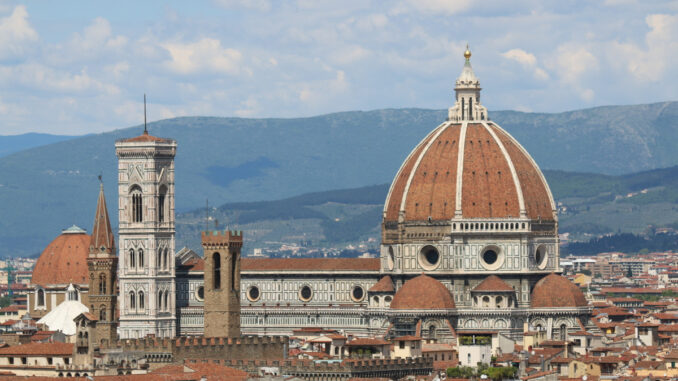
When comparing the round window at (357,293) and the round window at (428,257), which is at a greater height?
the round window at (428,257)

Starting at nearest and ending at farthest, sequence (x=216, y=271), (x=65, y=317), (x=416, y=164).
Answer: (x=216, y=271)
(x=65, y=317)
(x=416, y=164)

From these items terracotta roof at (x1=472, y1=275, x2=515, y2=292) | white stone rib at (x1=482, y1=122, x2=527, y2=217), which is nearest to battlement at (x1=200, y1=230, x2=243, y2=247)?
terracotta roof at (x1=472, y1=275, x2=515, y2=292)

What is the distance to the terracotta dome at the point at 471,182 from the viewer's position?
13850 cm

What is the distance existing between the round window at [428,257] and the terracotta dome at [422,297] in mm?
2985

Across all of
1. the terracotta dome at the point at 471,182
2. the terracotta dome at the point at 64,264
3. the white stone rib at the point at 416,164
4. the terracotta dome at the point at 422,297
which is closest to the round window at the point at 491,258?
the terracotta dome at the point at 471,182

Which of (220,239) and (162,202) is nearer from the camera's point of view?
(220,239)

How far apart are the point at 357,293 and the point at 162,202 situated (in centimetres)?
1560

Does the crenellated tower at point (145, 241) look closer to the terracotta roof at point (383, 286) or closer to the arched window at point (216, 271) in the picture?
the terracotta roof at point (383, 286)

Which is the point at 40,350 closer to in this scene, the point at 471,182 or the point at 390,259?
the point at 471,182

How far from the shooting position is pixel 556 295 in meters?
136

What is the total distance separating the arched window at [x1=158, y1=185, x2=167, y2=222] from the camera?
5832 inches

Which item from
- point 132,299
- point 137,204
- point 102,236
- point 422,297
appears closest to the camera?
point 422,297

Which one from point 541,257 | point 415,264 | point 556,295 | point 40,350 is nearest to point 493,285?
point 556,295

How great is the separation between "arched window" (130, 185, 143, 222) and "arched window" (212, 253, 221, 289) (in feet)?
89.6
